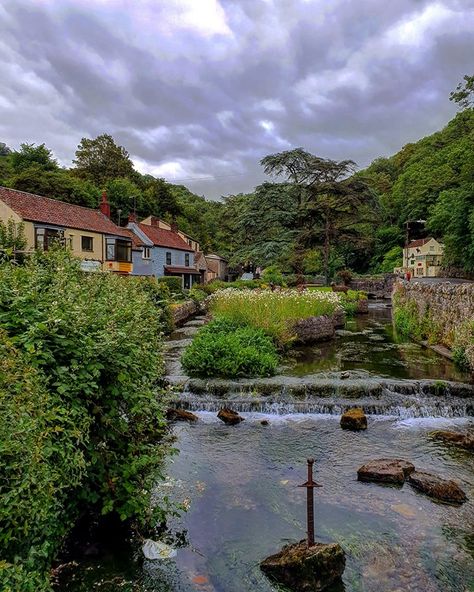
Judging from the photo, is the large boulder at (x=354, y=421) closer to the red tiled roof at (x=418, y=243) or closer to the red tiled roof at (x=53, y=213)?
the red tiled roof at (x=53, y=213)

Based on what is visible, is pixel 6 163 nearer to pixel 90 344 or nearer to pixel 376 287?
pixel 376 287

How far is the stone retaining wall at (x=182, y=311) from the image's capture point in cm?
2397

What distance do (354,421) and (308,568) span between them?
5320 mm

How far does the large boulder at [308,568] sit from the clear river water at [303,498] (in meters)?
0.16

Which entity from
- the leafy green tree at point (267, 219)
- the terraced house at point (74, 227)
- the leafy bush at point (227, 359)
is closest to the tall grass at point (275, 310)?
the leafy bush at point (227, 359)

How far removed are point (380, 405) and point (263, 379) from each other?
10.8 feet

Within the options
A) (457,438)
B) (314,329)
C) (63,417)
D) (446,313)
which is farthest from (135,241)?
(63,417)

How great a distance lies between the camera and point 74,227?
1326 inches

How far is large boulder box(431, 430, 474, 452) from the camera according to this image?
8.55m

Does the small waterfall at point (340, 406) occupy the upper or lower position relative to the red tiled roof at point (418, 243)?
lower

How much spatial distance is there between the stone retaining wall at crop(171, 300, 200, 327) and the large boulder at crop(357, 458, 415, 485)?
15.9 metres

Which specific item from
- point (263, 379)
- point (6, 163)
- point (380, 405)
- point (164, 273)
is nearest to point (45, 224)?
point (164, 273)

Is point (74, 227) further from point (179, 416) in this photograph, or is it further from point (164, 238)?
point (179, 416)

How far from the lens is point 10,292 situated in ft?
14.6
